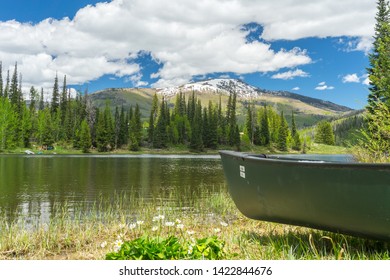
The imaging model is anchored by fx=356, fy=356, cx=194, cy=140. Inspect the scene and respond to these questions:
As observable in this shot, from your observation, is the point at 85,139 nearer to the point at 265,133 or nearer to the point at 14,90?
the point at 14,90

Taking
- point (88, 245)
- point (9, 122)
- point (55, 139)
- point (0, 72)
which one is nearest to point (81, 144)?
point (55, 139)

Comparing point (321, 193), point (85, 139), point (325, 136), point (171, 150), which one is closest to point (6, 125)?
point (85, 139)

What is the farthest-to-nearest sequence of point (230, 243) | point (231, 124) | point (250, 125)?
point (231, 124)
point (250, 125)
point (230, 243)

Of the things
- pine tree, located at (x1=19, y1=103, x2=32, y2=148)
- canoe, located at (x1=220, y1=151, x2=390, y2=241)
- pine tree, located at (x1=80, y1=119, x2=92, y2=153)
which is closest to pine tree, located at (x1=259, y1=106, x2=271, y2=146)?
pine tree, located at (x1=80, y1=119, x2=92, y2=153)

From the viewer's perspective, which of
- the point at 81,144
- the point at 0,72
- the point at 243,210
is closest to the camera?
the point at 243,210

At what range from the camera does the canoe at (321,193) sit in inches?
179

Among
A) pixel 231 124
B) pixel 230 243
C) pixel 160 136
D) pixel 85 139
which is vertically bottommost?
pixel 230 243

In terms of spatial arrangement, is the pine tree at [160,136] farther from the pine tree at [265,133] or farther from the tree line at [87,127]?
the pine tree at [265,133]

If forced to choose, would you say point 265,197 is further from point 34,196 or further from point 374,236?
point 34,196

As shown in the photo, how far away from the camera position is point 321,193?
496 cm

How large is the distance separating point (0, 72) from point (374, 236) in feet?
395

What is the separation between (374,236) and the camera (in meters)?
4.77

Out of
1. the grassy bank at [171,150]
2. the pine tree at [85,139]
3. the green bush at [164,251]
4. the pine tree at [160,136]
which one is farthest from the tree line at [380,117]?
the pine tree at [160,136]

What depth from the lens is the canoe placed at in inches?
179
